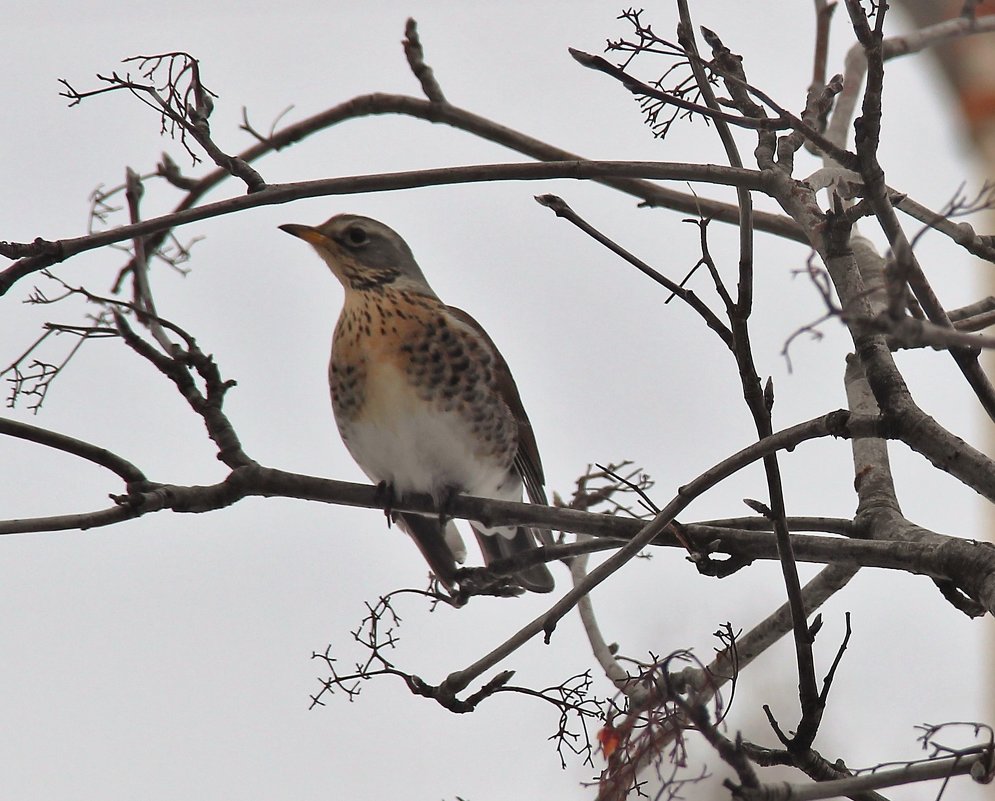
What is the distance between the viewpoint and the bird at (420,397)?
426 centimetres

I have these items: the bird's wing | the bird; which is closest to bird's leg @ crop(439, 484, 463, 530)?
the bird

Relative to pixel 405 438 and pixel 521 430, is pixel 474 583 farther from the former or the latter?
pixel 521 430

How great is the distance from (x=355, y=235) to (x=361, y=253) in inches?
3.2

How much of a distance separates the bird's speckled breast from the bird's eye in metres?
0.30

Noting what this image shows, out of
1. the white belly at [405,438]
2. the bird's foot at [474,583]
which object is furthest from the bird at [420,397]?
the bird's foot at [474,583]

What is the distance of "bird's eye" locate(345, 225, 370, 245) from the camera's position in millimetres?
4824

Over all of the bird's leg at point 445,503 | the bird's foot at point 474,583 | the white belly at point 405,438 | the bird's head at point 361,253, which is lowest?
the bird's foot at point 474,583

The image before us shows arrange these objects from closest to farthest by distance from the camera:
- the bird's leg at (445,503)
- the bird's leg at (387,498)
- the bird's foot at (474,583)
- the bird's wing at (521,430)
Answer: the bird's foot at (474,583), the bird's leg at (387,498), the bird's leg at (445,503), the bird's wing at (521,430)

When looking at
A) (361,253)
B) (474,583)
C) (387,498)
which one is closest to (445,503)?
(387,498)

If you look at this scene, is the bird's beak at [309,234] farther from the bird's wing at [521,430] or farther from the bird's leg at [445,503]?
the bird's leg at [445,503]

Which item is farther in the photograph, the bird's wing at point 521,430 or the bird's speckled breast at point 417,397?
the bird's wing at point 521,430

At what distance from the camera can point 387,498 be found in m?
3.47

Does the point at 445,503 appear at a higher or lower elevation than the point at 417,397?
lower

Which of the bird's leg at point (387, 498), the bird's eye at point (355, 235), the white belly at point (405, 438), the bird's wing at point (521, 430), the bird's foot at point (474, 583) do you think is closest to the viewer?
the bird's foot at point (474, 583)
